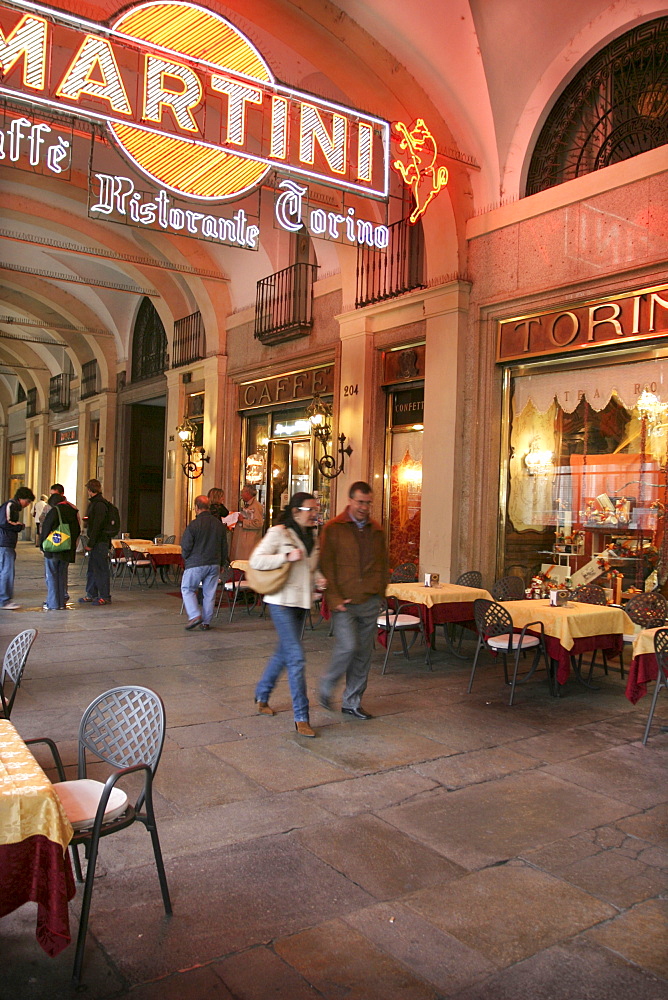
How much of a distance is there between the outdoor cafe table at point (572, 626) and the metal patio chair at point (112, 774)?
4.44 metres

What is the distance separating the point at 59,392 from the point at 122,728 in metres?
26.7

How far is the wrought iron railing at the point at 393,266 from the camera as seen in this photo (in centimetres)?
1170

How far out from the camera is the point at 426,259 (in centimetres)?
1083

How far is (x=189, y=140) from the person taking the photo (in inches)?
273

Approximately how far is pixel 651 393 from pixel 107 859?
7.29 m

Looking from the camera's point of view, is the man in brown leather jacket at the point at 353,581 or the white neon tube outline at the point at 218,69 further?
the white neon tube outline at the point at 218,69

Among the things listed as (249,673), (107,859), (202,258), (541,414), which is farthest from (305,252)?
(107,859)

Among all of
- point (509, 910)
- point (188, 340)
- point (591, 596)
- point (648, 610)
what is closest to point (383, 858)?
point (509, 910)

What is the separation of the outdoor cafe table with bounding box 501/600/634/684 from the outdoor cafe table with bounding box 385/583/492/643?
2.57 ft

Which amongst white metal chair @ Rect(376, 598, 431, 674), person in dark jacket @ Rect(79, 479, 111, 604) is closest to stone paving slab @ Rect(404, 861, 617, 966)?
white metal chair @ Rect(376, 598, 431, 674)

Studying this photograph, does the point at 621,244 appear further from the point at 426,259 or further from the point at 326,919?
the point at 326,919

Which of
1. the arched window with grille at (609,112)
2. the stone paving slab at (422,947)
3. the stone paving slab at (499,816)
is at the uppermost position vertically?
the arched window with grille at (609,112)

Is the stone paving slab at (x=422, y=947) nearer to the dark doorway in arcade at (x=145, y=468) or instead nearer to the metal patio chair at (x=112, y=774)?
the metal patio chair at (x=112, y=774)

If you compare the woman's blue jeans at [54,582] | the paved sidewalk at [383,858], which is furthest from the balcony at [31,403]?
the paved sidewalk at [383,858]
